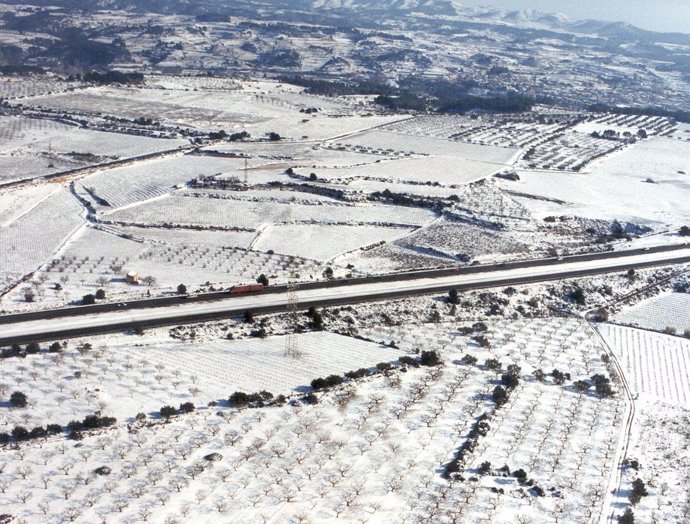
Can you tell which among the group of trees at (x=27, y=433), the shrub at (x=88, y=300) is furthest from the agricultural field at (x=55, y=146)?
the group of trees at (x=27, y=433)

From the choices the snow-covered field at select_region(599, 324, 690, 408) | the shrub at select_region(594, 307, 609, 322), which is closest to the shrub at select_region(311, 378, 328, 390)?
the snow-covered field at select_region(599, 324, 690, 408)

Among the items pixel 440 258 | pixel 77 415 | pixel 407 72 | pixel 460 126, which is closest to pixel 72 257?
pixel 77 415

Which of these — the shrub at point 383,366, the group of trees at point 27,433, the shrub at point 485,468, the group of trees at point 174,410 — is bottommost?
the group of trees at point 27,433

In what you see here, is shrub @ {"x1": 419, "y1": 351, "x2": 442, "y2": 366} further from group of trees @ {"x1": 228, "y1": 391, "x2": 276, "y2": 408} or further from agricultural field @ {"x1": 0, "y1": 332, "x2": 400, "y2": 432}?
group of trees @ {"x1": 228, "y1": 391, "x2": 276, "y2": 408}

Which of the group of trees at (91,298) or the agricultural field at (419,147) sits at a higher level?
the agricultural field at (419,147)

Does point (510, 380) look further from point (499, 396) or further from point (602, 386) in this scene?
point (602, 386)

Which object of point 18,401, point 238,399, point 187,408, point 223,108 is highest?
point 223,108

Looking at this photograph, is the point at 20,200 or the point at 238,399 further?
the point at 20,200

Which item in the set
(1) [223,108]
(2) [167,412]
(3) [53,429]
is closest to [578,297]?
(2) [167,412]

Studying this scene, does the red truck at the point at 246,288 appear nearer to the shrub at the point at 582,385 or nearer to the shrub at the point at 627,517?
the shrub at the point at 582,385
